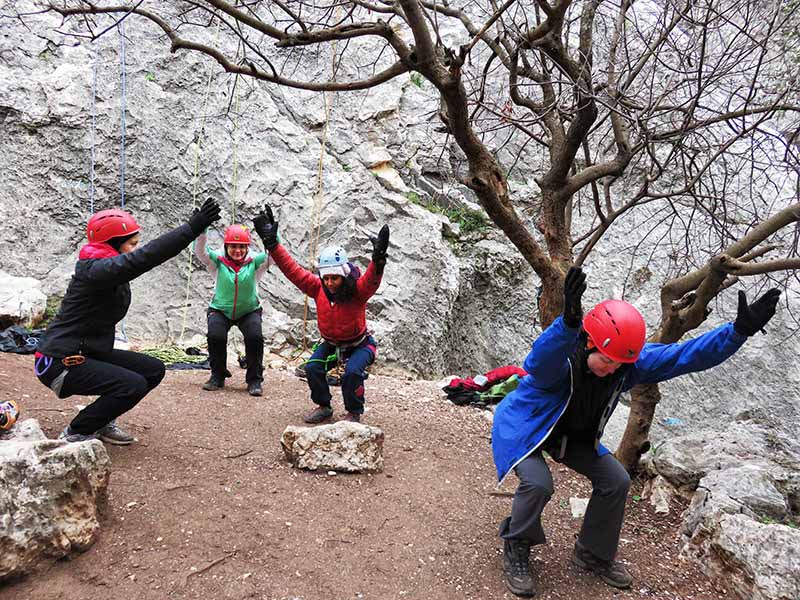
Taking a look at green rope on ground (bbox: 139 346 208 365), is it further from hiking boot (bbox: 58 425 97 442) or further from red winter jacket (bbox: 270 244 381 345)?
hiking boot (bbox: 58 425 97 442)

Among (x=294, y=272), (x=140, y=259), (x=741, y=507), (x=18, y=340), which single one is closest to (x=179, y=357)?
(x=18, y=340)

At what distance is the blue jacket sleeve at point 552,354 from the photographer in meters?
2.40

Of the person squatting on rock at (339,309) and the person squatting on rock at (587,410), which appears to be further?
the person squatting on rock at (339,309)

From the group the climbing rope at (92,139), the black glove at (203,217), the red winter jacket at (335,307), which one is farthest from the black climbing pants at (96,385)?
the climbing rope at (92,139)

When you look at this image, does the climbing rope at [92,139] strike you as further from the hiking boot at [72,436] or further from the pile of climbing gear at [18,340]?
the hiking boot at [72,436]

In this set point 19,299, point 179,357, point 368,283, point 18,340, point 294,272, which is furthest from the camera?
point 179,357

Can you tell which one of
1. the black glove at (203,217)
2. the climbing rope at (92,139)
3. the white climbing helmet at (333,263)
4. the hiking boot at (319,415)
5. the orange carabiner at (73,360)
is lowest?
the hiking boot at (319,415)

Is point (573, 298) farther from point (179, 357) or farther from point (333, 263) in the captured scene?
point (179, 357)

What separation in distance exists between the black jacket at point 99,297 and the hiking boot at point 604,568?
262cm

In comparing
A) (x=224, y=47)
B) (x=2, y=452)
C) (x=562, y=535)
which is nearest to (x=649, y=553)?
(x=562, y=535)

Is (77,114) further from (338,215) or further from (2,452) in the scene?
(2,452)

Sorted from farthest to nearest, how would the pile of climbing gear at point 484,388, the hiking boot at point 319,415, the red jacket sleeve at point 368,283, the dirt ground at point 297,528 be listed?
the pile of climbing gear at point 484,388
the hiking boot at point 319,415
the red jacket sleeve at point 368,283
the dirt ground at point 297,528

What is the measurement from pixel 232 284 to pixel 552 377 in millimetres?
3720

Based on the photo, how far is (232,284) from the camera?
17.8 feet
